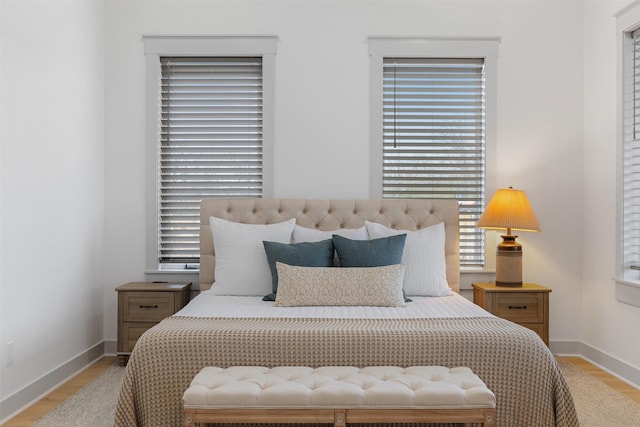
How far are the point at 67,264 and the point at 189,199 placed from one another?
102 centimetres

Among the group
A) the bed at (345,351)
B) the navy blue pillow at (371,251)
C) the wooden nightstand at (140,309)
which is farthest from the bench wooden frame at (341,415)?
the wooden nightstand at (140,309)

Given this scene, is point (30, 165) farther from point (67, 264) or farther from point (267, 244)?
point (267, 244)

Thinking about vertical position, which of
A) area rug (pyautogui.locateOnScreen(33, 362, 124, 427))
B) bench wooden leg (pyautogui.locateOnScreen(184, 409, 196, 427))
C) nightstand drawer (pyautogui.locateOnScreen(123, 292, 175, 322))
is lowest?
area rug (pyautogui.locateOnScreen(33, 362, 124, 427))

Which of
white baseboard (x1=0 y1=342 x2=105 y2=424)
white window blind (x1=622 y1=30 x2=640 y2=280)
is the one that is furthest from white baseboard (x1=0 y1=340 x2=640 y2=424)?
white window blind (x1=622 y1=30 x2=640 y2=280)

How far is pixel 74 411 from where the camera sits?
298 centimetres

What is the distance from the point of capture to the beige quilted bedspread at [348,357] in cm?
236

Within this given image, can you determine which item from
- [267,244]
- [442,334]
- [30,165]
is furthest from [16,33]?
[442,334]

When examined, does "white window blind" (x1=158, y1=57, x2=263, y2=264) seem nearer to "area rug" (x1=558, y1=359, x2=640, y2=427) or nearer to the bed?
the bed

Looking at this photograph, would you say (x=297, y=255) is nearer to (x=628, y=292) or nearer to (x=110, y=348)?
(x=110, y=348)

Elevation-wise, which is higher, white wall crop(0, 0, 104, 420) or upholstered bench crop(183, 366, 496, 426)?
white wall crop(0, 0, 104, 420)

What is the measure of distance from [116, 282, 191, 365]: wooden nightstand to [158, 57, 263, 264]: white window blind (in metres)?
0.48

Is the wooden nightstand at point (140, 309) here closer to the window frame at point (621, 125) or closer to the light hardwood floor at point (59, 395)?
the light hardwood floor at point (59, 395)

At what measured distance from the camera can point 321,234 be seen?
3.72 m

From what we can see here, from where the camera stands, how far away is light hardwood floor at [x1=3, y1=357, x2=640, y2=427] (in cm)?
291
